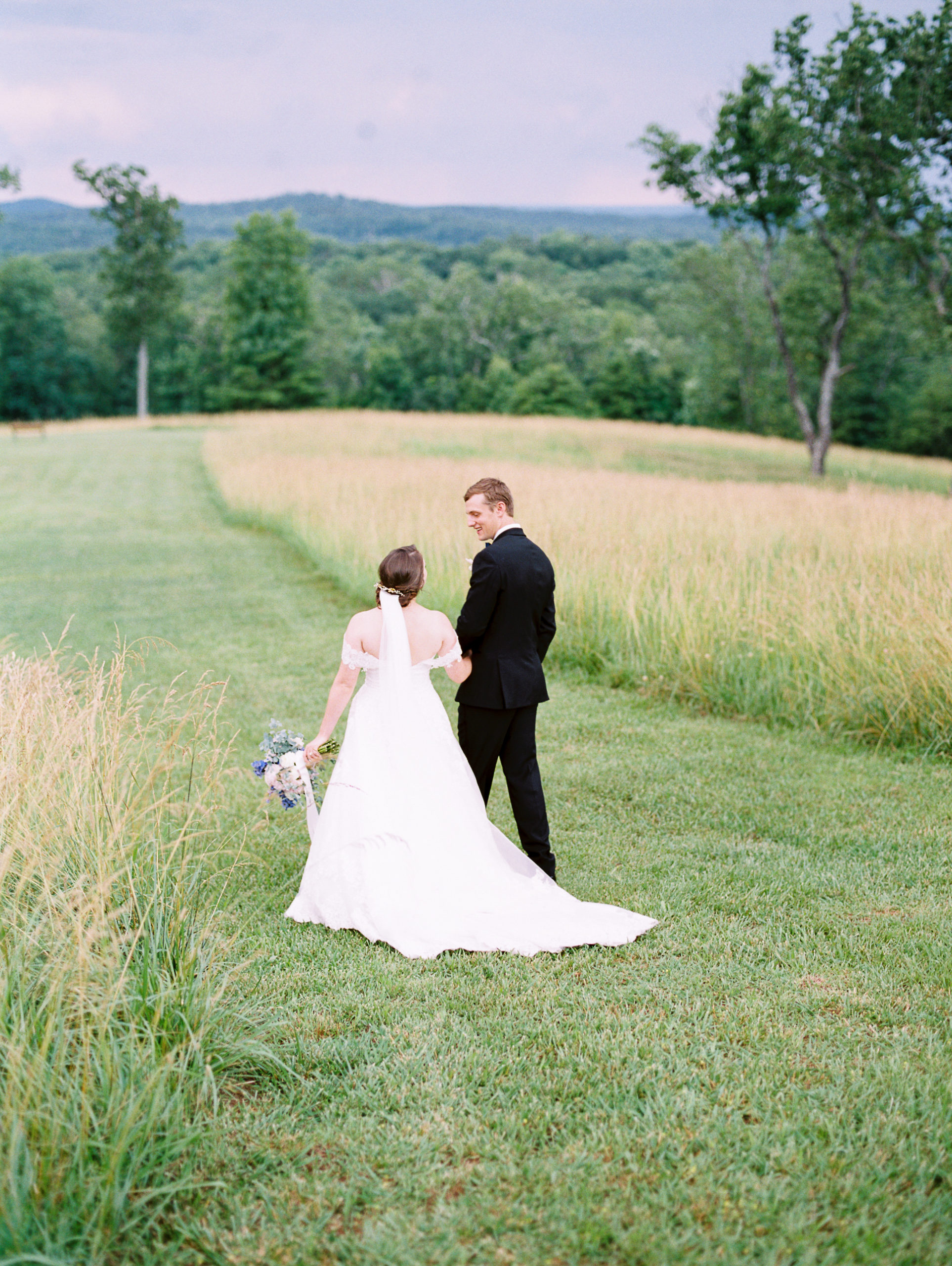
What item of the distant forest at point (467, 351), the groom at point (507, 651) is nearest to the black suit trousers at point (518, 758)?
the groom at point (507, 651)

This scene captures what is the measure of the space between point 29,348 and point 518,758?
234 ft

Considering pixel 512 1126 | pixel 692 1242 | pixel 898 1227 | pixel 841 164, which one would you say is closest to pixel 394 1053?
pixel 512 1126

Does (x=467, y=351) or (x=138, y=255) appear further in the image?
(x=467, y=351)

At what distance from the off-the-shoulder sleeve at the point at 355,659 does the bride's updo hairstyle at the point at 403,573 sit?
0.26 meters

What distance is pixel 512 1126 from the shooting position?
298cm

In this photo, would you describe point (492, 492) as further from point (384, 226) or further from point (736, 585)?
point (384, 226)

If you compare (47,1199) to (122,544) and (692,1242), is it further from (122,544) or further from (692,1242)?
(122,544)

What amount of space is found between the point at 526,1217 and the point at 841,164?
24.1 metres

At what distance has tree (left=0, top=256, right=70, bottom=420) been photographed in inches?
2564

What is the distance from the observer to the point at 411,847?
4.43m

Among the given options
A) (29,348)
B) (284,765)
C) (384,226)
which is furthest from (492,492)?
(384,226)

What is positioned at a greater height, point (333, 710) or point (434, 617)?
point (434, 617)

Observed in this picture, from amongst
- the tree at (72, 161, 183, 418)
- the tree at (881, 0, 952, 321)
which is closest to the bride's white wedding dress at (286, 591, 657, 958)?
the tree at (881, 0, 952, 321)

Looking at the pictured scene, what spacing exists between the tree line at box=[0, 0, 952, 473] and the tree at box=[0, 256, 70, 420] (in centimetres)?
17
